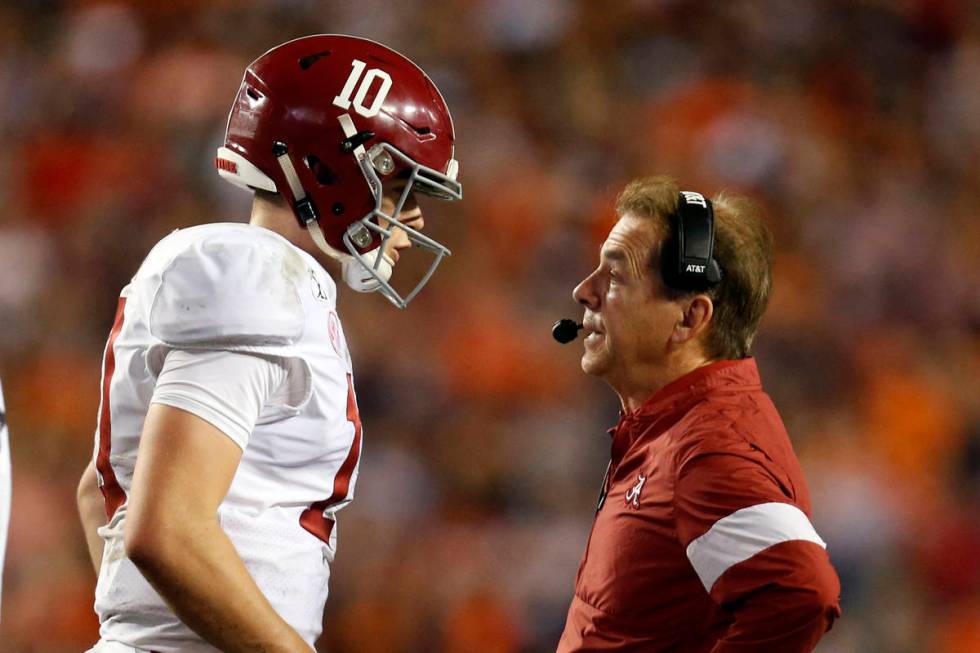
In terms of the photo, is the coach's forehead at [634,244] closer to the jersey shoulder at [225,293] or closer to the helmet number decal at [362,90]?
the helmet number decal at [362,90]

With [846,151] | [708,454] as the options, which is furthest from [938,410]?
[708,454]

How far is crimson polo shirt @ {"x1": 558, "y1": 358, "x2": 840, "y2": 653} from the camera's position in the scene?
4.98ft

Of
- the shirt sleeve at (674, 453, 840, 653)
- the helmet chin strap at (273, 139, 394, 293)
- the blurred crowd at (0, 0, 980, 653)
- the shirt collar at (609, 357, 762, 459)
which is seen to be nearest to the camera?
the shirt sleeve at (674, 453, 840, 653)

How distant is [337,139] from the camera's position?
1.62 m

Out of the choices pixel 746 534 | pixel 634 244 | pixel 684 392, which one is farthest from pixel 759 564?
pixel 634 244

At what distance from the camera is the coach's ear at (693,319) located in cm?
186

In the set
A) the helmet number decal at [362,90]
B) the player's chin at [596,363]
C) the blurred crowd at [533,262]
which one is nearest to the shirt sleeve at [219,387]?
the helmet number decal at [362,90]

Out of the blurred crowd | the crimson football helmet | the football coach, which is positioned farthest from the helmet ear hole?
the blurred crowd

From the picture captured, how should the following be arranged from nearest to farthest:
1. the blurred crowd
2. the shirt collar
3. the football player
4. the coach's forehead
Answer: the football player → the shirt collar → the coach's forehead → the blurred crowd

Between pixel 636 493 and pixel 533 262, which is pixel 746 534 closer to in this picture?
pixel 636 493

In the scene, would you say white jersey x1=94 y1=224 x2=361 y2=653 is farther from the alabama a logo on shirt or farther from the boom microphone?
the boom microphone

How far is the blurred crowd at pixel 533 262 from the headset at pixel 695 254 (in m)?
1.92

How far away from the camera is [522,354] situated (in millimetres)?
4070

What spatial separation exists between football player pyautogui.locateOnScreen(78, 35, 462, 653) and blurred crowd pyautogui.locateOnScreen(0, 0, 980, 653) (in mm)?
2113
